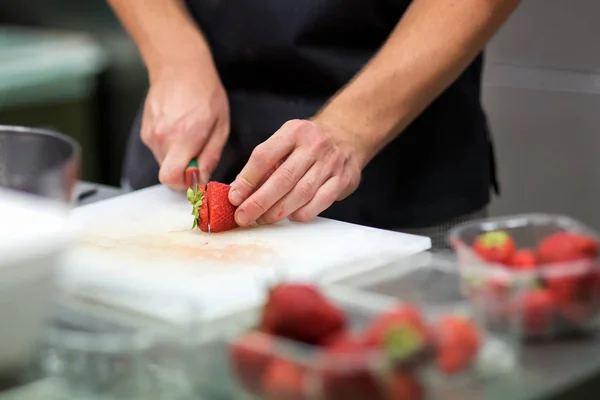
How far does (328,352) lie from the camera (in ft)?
2.02

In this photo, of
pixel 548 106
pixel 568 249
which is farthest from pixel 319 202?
pixel 548 106

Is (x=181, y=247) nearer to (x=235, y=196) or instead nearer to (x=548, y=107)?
(x=235, y=196)

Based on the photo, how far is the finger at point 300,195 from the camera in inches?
45.3

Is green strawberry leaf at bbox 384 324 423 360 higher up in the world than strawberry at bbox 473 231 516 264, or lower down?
higher up

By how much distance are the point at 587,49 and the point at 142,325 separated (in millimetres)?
1209

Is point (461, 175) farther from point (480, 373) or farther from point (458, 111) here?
point (480, 373)

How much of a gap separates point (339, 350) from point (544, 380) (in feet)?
0.54

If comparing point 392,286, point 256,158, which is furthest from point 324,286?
point 256,158

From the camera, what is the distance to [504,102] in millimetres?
1924

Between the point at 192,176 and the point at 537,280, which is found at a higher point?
the point at 537,280

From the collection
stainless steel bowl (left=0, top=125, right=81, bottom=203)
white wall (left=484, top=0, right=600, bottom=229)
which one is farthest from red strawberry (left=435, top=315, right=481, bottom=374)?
white wall (left=484, top=0, right=600, bottom=229)

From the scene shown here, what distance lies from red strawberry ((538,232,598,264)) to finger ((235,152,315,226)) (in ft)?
1.39

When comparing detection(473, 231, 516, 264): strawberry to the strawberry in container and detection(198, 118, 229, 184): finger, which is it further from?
detection(198, 118, 229, 184): finger

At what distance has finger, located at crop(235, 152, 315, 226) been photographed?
3.71 feet
